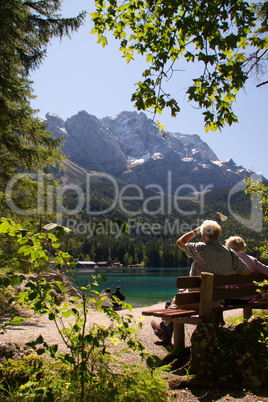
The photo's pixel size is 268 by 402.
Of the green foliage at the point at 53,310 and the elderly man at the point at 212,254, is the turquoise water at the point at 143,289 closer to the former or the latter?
the green foliage at the point at 53,310

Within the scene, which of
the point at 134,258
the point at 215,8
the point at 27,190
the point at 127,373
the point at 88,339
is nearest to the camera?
the point at 88,339

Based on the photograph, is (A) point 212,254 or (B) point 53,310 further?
(A) point 212,254

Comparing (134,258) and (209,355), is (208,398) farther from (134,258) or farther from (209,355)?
(134,258)

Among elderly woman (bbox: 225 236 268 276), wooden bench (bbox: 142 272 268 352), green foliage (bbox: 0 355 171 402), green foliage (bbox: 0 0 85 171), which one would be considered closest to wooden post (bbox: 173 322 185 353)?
wooden bench (bbox: 142 272 268 352)

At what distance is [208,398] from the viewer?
319cm

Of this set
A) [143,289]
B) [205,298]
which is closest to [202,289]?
[205,298]

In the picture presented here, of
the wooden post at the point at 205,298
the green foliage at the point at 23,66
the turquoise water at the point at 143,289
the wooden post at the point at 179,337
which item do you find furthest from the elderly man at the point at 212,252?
the green foliage at the point at 23,66

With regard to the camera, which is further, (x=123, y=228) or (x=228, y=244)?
(x=228, y=244)

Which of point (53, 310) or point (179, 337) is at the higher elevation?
point (53, 310)

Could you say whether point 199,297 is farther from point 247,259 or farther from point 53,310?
point 53,310

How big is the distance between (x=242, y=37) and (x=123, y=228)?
9.67 feet

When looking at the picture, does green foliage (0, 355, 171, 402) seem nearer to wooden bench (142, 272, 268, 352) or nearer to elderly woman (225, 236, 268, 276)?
wooden bench (142, 272, 268, 352)

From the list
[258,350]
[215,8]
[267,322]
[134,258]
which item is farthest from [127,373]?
[134,258]

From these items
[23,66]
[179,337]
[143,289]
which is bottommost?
[143,289]
